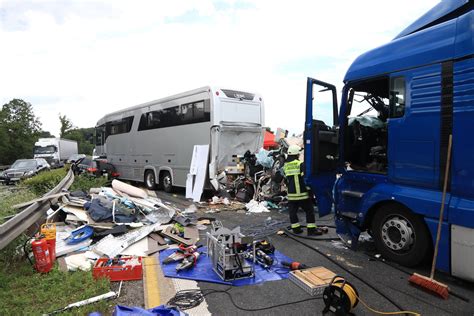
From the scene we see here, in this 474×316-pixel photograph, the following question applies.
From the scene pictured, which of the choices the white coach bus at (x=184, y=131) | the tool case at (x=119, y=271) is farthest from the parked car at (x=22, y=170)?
the tool case at (x=119, y=271)

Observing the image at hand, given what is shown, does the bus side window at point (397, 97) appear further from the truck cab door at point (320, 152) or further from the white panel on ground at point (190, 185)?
the white panel on ground at point (190, 185)

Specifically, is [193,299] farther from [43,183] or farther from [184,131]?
[43,183]

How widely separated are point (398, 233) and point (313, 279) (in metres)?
1.38

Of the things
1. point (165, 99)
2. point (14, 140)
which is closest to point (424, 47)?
point (165, 99)

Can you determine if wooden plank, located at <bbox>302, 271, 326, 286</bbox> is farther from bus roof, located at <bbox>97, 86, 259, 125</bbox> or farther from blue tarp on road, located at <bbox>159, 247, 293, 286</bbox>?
bus roof, located at <bbox>97, 86, 259, 125</bbox>

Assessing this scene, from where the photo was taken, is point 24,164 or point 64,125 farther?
point 64,125

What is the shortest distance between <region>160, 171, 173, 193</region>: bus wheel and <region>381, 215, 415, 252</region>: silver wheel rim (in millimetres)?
8728

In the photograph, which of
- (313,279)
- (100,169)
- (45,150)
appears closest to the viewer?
(313,279)

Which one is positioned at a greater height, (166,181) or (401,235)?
(401,235)

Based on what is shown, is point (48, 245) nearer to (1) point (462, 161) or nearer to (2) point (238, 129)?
(1) point (462, 161)

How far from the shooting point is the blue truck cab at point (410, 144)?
3.43 meters

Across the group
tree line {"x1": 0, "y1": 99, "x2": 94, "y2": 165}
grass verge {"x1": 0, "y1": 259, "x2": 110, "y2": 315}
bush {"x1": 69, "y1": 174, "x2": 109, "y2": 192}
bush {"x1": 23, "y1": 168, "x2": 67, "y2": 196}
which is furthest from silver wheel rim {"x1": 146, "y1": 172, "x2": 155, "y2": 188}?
tree line {"x1": 0, "y1": 99, "x2": 94, "y2": 165}

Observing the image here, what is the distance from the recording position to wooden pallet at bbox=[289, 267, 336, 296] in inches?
136

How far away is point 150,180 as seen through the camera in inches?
513
